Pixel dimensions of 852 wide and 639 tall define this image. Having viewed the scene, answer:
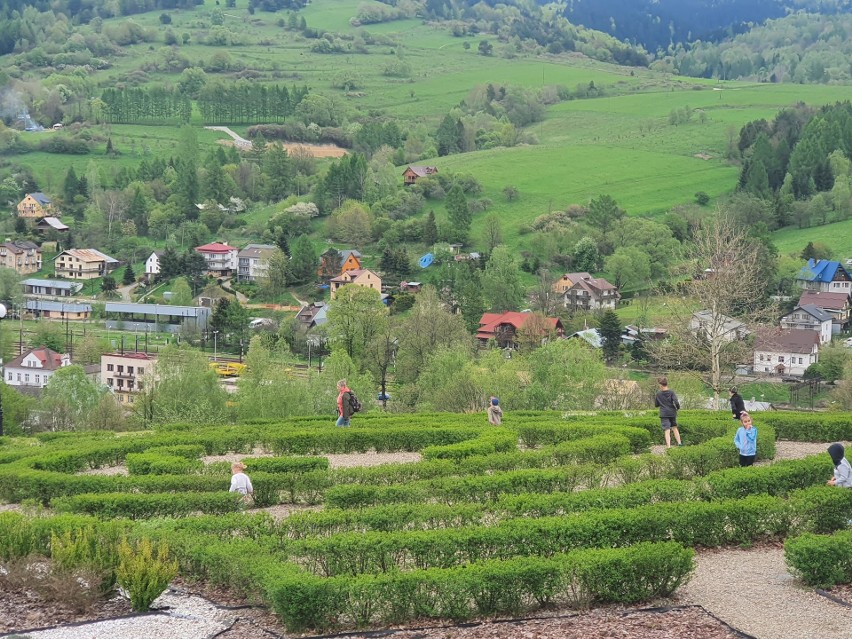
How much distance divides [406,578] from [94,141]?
553 feet

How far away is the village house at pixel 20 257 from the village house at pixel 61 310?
1339cm

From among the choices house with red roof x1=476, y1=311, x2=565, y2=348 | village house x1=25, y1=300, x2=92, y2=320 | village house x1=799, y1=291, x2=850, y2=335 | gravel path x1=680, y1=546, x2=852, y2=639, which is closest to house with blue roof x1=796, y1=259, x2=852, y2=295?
village house x1=799, y1=291, x2=850, y2=335

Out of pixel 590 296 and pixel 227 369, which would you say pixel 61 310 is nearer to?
→ pixel 227 369

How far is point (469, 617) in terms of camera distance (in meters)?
17.4

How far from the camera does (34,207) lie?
488ft

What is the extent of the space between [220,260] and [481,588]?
112433 millimetres

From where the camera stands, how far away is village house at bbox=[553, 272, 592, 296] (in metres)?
106

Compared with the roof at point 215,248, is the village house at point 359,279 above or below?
below

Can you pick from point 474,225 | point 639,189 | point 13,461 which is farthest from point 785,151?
point 13,461

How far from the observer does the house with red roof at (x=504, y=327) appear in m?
94.8

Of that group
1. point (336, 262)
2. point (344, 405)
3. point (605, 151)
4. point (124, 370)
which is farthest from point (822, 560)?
point (605, 151)

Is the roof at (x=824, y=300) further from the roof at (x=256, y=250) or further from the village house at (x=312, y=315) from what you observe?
the roof at (x=256, y=250)

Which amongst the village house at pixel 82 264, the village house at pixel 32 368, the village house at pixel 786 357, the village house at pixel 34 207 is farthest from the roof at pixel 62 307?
the village house at pixel 786 357

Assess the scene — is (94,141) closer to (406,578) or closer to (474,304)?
(474,304)
